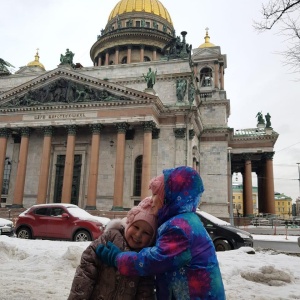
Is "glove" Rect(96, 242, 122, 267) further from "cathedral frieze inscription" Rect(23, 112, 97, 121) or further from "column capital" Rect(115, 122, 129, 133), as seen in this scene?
"cathedral frieze inscription" Rect(23, 112, 97, 121)

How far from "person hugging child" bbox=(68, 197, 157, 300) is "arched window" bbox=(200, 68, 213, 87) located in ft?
129

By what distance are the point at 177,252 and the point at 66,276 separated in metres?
5.08

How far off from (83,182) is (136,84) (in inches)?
457

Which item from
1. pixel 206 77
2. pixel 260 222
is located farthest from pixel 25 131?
pixel 260 222

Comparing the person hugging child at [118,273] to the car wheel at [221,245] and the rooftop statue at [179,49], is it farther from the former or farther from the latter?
the rooftop statue at [179,49]

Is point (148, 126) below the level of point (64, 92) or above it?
below

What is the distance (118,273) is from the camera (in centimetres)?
267

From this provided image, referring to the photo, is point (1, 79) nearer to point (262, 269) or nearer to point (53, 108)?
point (53, 108)

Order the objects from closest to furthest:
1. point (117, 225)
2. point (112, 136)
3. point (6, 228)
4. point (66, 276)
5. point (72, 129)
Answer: point (117, 225)
point (66, 276)
point (6, 228)
point (72, 129)
point (112, 136)

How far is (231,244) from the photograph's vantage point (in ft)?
40.8

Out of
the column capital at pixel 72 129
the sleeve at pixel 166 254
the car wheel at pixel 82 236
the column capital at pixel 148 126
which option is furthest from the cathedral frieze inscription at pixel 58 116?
the sleeve at pixel 166 254

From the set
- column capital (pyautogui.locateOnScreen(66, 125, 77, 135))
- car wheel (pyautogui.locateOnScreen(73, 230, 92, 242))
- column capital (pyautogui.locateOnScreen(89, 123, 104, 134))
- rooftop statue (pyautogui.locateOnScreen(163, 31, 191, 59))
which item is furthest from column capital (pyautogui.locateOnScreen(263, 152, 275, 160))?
car wheel (pyautogui.locateOnScreen(73, 230, 92, 242))

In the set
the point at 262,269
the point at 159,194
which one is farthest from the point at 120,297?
the point at 262,269

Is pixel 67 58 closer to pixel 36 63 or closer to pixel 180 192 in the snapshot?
pixel 36 63
